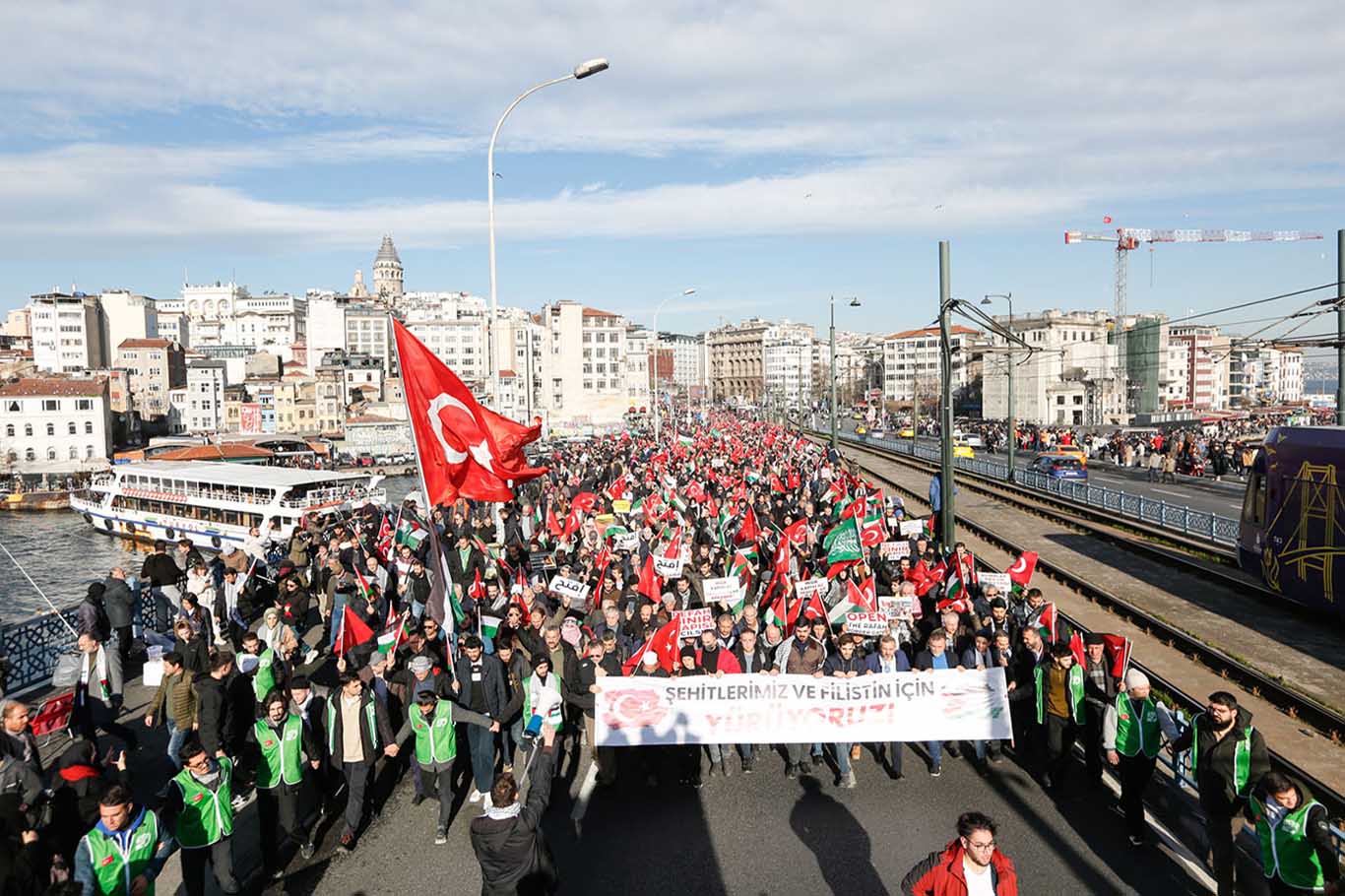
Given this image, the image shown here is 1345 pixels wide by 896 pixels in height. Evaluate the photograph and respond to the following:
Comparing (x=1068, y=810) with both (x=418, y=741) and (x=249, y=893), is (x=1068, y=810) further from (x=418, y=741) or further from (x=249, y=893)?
(x=249, y=893)

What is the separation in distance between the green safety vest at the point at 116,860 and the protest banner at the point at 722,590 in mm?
7756

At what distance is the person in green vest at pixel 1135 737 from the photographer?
757 cm

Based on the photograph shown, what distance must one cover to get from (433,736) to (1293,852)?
→ 6180 millimetres

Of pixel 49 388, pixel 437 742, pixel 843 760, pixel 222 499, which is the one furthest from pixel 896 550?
pixel 49 388

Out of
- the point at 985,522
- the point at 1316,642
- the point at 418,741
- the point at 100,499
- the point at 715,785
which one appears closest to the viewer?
the point at 418,741

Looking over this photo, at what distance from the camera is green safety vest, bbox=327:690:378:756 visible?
315 inches

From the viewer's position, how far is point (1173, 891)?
7012 millimetres

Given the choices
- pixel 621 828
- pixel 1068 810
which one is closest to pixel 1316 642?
pixel 1068 810

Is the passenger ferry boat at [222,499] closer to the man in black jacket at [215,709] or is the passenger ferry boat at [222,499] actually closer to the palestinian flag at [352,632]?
Answer: the palestinian flag at [352,632]

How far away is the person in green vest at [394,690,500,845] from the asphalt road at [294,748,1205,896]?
0.28m

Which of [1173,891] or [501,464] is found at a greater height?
[501,464]

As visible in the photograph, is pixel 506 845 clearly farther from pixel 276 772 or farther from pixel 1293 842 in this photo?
pixel 1293 842

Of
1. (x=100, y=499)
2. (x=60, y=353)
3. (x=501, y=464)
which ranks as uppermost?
(x=60, y=353)

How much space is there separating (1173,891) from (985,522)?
23.6 metres
